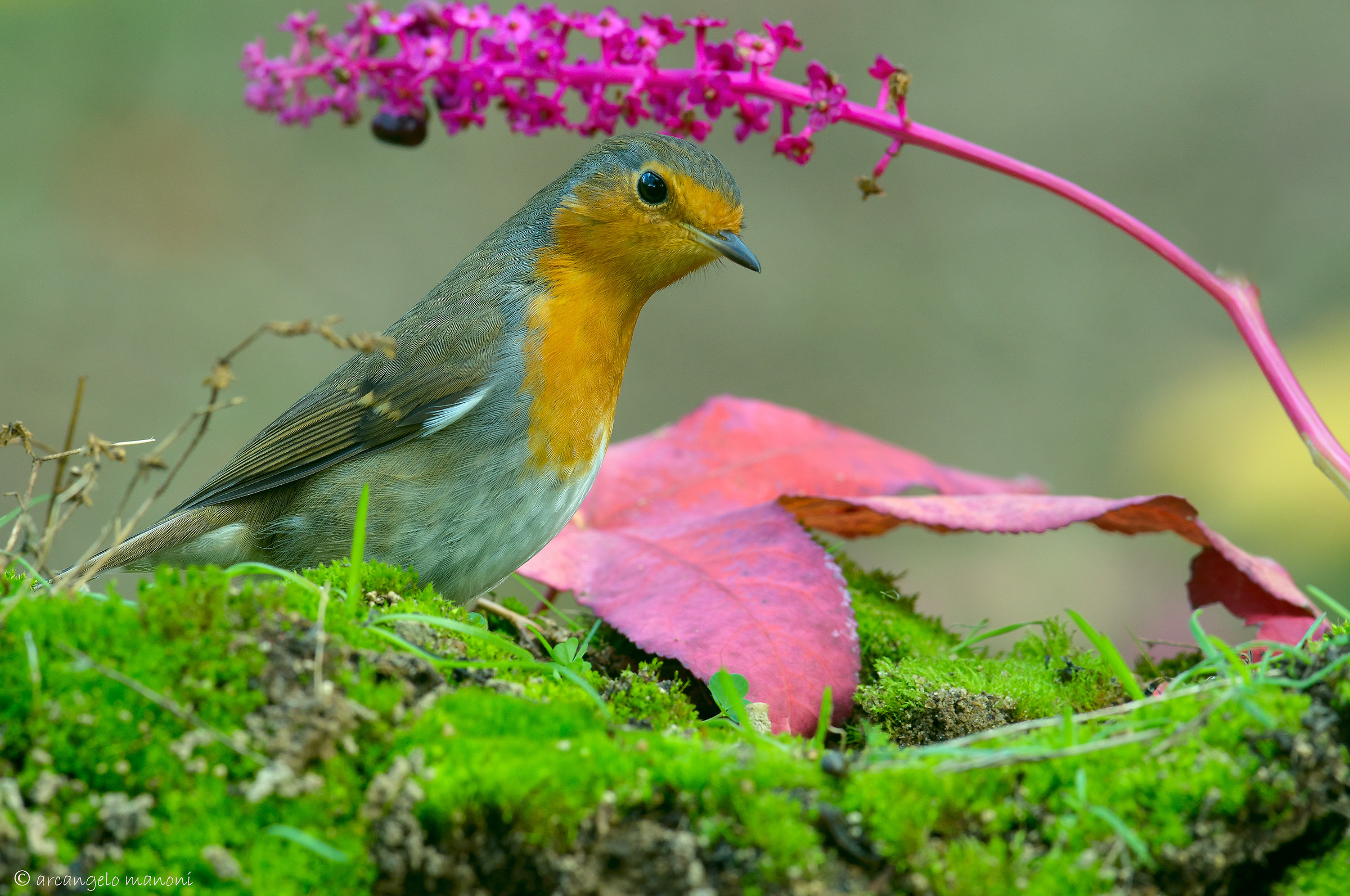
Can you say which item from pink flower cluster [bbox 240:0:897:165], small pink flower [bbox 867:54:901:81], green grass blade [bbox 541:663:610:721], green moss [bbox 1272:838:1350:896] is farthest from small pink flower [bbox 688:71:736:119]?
green moss [bbox 1272:838:1350:896]

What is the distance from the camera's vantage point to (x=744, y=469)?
345 cm

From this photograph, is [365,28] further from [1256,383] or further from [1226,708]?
[1256,383]

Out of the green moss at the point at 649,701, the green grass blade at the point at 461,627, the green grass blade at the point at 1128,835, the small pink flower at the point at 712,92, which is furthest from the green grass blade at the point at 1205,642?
the small pink flower at the point at 712,92

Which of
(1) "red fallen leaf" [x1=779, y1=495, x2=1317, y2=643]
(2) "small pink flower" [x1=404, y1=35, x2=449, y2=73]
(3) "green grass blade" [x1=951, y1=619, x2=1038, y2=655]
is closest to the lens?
(3) "green grass blade" [x1=951, y1=619, x2=1038, y2=655]

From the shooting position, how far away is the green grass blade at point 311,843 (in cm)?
135

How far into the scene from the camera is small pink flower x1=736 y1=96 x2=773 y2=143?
271cm

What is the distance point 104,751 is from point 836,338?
6742 mm

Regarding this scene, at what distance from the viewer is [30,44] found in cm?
A: 827

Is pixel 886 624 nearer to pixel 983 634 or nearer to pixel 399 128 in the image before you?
pixel 983 634

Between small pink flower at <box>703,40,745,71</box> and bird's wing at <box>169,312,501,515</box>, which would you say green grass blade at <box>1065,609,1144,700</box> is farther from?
bird's wing at <box>169,312,501,515</box>

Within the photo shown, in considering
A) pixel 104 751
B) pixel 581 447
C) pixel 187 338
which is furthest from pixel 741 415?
pixel 187 338

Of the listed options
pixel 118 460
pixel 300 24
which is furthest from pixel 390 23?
pixel 118 460

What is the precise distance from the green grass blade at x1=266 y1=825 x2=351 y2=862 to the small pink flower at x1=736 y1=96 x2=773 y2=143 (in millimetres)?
1928

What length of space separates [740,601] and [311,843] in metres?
1.21
